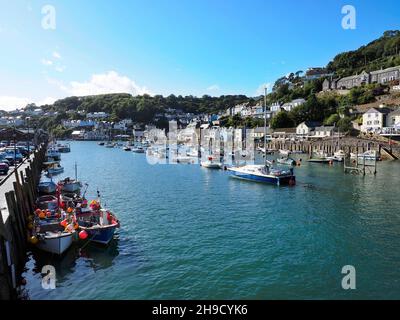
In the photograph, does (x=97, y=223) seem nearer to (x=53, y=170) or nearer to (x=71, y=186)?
(x=71, y=186)

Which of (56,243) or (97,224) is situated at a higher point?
(97,224)

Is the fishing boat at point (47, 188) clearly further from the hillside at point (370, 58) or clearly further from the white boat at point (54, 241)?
the hillside at point (370, 58)

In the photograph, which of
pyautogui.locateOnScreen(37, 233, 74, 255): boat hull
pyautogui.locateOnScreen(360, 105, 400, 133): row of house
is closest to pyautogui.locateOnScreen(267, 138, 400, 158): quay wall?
pyautogui.locateOnScreen(360, 105, 400, 133): row of house

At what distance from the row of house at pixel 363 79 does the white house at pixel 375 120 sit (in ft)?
119

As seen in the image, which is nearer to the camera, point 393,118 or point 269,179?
point 269,179

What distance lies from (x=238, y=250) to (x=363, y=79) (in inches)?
5011

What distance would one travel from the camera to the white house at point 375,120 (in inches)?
3418

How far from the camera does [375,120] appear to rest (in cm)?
8838

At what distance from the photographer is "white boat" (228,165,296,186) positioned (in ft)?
140

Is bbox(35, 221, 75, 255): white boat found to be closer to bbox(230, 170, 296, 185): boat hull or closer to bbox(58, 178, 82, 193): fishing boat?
bbox(58, 178, 82, 193): fishing boat

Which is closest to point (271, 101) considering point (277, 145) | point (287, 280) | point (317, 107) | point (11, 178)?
point (317, 107)

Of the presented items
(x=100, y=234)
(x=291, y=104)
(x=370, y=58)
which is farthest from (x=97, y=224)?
(x=370, y=58)

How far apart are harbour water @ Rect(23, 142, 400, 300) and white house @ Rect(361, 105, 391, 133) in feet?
184

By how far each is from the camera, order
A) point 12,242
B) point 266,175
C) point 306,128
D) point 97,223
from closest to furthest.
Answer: point 12,242 < point 97,223 < point 266,175 < point 306,128
